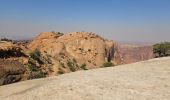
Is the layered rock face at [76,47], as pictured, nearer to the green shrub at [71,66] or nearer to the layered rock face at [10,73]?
the green shrub at [71,66]

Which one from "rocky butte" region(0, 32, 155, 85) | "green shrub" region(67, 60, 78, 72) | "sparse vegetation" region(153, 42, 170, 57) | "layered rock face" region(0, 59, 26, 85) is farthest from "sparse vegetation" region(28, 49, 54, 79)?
"sparse vegetation" region(153, 42, 170, 57)

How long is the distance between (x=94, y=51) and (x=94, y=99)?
250ft

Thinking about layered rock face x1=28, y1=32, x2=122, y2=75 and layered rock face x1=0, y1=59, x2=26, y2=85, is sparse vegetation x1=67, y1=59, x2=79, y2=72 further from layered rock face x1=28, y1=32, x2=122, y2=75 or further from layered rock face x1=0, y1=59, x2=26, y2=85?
layered rock face x1=0, y1=59, x2=26, y2=85

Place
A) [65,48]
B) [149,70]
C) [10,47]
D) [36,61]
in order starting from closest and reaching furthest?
[149,70]
[10,47]
[36,61]
[65,48]

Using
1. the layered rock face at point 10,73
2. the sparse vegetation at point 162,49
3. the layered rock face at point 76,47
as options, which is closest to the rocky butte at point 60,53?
the layered rock face at point 76,47

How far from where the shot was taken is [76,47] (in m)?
90.1

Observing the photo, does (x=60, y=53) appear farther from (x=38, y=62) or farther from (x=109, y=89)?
(x=109, y=89)

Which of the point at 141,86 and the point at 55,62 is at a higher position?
the point at 141,86

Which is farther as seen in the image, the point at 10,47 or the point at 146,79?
the point at 10,47

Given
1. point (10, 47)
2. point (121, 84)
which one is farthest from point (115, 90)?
point (10, 47)

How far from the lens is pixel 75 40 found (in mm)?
93562

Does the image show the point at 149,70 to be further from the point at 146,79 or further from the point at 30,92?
the point at 30,92

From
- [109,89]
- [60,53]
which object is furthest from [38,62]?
[109,89]

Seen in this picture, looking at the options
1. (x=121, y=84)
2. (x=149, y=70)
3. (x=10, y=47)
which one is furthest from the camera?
(x=10, y=47)
